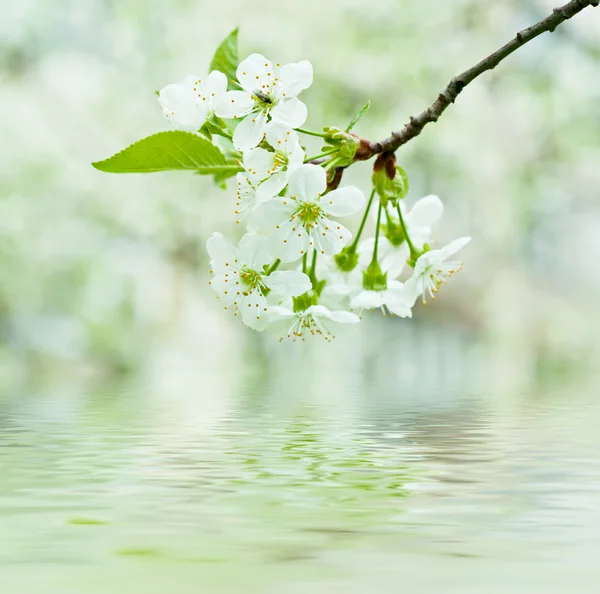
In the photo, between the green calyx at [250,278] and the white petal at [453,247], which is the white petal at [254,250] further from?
the white petal at [453,247]

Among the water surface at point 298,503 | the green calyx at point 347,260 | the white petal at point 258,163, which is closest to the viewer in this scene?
the water surface at point 298,503

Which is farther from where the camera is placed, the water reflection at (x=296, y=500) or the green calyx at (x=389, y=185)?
the green calyx at (x=389, y=185)

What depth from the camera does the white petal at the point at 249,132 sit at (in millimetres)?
465

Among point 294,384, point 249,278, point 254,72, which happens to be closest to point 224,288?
point 249,278

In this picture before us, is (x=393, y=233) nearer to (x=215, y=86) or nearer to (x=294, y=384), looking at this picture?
(x=215, y=86)

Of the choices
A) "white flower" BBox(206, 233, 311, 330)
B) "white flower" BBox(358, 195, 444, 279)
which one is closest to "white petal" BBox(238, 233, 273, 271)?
"white flower" BBox(206, 233, 311, 330)

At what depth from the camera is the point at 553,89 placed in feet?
9.12

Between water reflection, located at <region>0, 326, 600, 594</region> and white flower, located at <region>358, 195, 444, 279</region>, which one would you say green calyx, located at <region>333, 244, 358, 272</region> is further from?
water reflection, located at <region>0, 326, 600, 594</region>

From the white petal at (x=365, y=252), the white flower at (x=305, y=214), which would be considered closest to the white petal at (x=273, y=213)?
the white flower at (x=305, y=214)

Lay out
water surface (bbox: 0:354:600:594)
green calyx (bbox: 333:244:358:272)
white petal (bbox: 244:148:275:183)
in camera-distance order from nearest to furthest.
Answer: water surface (bbox: 0:354:600:594) → white petal (bbox: 244:148:275:183) → green calyx (bbox: 333:244:358:272)

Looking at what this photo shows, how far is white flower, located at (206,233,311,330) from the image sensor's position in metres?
0.49

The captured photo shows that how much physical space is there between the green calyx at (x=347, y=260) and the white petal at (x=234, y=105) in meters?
0.12

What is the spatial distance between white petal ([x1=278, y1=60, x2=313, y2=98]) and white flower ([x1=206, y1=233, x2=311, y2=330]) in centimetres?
8

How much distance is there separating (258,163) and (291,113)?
3cm
